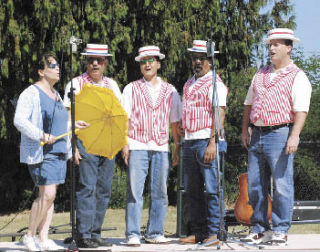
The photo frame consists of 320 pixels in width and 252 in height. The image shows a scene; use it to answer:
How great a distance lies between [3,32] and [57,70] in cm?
888

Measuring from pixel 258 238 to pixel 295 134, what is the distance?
3.60 ft

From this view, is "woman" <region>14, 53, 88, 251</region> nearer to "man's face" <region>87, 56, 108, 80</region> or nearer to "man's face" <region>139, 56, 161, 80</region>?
"man's face" <region>87, 56, 108, 80</region>

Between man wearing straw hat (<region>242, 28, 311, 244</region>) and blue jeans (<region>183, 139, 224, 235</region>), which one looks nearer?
man wearing straw hat (<region>242, 28, 311, 244</region>)

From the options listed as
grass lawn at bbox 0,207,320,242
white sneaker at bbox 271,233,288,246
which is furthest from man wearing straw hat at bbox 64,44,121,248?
grass lawn at bbox 0,207,320,242

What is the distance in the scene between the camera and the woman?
6168 millimetres

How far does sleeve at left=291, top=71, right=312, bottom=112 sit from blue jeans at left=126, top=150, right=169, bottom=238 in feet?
4.55

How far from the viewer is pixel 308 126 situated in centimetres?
1450

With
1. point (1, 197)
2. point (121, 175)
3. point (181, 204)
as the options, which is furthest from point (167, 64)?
point (181, 204)

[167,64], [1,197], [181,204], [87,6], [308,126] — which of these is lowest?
[1,197]

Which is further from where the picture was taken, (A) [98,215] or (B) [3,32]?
(B) [3,32]

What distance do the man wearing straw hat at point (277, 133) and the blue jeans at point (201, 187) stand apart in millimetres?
371

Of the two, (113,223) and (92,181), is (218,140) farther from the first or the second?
(113,223)

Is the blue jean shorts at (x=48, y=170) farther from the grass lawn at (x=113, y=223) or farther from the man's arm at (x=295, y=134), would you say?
the grass lawn at (x=113, y=223)

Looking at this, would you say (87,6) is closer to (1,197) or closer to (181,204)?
(1,197)
